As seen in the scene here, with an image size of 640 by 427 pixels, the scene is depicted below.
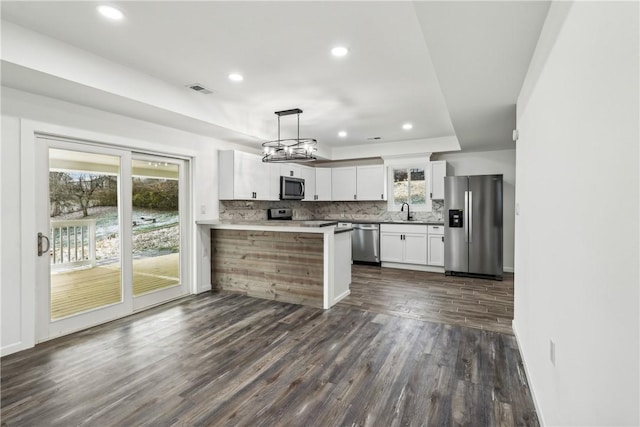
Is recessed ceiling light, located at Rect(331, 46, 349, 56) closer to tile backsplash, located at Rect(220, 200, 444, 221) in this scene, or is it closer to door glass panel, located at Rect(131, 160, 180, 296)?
door glass panel, located at Rect(131, 160, 180, 296)

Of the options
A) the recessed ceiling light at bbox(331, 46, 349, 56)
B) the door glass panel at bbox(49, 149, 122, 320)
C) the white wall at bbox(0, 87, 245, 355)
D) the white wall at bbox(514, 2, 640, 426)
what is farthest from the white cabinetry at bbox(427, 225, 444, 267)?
the white wall at bbox(0, 87, 245, 355)

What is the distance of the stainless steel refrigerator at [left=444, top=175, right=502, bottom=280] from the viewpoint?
5.66 metres

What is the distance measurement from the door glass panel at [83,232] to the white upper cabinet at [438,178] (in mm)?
5352

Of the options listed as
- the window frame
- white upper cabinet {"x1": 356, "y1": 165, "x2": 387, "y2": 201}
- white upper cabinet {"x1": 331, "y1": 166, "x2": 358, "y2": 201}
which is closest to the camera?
the window frame

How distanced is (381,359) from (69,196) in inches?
137

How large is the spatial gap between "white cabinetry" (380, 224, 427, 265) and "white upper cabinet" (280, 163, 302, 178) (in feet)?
6.68

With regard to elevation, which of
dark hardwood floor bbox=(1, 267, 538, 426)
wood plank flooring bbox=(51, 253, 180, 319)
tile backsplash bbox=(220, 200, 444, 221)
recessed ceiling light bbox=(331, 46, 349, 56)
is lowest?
dark hardwood floor bbox=(1, 267, 538, 426)

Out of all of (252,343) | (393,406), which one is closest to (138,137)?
(252,343)

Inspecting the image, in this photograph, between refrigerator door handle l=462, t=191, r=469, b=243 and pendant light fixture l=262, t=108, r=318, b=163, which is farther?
refrigerator door handle l=462, t=191, r=469, b=243

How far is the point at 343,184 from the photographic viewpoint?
24.8 ft

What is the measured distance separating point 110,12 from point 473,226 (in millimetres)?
5641

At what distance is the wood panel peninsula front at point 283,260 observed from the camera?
423 centimetres

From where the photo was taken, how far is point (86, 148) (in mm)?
3531

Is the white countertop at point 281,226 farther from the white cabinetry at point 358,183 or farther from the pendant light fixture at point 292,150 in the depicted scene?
the white cabinetry at point 358,183
